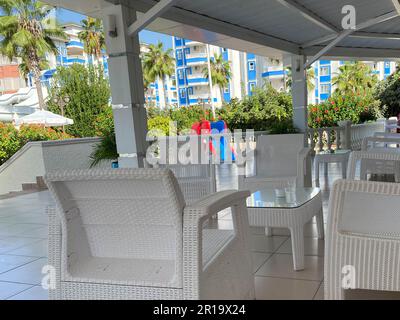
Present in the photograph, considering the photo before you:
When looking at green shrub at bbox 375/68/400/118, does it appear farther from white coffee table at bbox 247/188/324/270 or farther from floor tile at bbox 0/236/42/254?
floor tile at bbox 0/236/42/254

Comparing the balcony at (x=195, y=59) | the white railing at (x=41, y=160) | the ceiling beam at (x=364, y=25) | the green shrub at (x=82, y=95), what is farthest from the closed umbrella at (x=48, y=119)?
the balcony at (x=195, y=59)

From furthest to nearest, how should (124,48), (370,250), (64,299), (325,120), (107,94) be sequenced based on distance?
(107,94) → (325,120) → (124,48) → (64,299) → (370,250)

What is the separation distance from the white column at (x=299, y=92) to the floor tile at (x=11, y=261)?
6170mm

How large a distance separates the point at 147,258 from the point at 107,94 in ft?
51.5

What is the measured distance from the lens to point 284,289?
2.35 meters

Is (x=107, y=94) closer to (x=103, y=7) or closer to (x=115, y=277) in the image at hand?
(x=103, y=7)

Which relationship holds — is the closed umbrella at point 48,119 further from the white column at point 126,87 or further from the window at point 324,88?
the window at point 324,88

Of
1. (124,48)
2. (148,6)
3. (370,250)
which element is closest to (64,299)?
(370,250)

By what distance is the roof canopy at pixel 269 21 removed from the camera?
4703mm

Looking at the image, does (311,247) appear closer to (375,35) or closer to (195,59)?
(375,35)

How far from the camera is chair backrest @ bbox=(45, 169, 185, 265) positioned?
1519 mm

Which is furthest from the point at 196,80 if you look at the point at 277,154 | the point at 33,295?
the point at 33,295

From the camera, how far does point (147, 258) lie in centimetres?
171
